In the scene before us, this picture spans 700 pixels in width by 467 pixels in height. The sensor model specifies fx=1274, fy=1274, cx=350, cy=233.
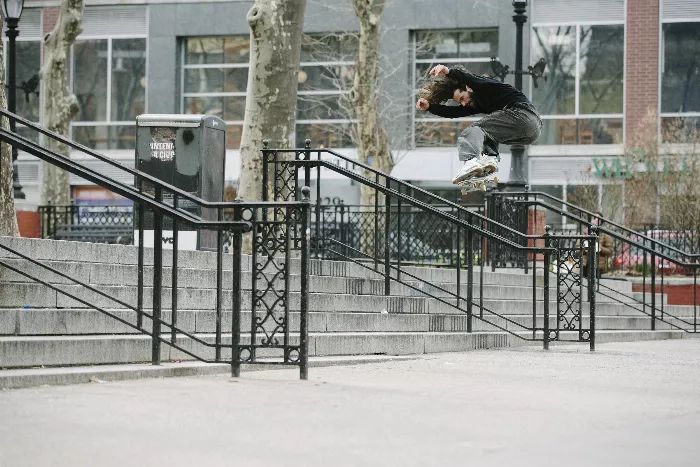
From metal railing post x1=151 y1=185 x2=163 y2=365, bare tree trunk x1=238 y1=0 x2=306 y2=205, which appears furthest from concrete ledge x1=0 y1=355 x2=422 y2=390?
bare tree trunk x1=238 y1=0 x2=306 y2=205

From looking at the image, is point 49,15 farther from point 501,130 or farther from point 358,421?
point 358,421

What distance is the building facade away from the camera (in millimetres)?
37094

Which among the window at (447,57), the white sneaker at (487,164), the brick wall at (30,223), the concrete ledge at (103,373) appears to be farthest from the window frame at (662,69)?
the concrete ledge at (103,373)

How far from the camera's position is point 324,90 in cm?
3956

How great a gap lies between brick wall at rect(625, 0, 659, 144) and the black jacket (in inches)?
1061

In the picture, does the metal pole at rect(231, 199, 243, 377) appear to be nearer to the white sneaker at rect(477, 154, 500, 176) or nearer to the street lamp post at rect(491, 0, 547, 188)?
the white sneaker at rect(477, 154, 500, 176)

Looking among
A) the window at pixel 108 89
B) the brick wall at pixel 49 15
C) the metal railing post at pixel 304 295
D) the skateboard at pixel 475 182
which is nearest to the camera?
the metal railing post at pixel 304 295

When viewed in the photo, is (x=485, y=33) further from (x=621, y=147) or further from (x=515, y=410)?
(x=515, y=410)

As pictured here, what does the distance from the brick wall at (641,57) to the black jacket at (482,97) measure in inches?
1061

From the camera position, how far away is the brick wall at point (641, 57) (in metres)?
37.1

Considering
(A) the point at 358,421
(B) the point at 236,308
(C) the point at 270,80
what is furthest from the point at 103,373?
(C) the point at 270,80

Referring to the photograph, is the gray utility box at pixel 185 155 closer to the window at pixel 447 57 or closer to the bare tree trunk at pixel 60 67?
the bare tree trunk at pixel 60 67

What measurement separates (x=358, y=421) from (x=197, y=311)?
3.63 m

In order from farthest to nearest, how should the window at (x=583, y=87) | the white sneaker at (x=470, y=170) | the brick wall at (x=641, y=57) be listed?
the window at (x=583, y=87) < the brick wall at (x=641, y=57) < the white sneaker at (x=470, y=170)
